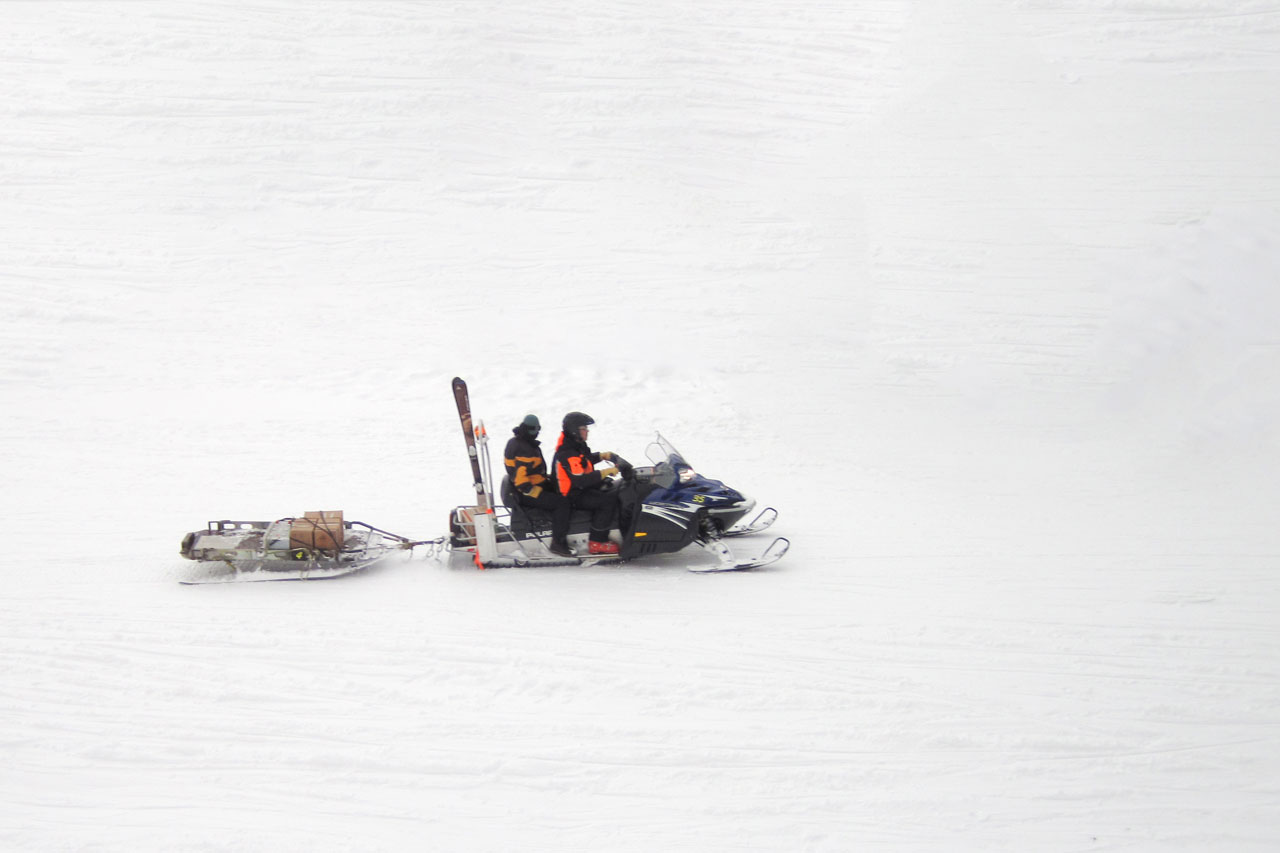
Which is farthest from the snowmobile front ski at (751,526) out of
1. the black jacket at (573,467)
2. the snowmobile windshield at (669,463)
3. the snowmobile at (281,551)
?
the snowmobile at (281,551)

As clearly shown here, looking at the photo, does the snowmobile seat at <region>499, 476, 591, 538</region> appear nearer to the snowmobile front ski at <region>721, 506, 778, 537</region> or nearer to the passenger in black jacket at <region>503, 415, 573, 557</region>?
the passenger in black jacket at <region>503, 415, 573, 557</region>

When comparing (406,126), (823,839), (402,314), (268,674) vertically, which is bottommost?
(823,839)

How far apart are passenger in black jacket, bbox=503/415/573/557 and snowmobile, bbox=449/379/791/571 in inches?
4.1

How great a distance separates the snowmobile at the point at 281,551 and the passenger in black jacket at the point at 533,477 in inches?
59.2

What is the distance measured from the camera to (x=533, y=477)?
29.4 feet

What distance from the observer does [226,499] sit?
432 inches

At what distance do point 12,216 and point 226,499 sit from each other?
9581 millimetres

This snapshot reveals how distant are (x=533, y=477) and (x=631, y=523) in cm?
96

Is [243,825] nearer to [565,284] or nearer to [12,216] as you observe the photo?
[565,284]

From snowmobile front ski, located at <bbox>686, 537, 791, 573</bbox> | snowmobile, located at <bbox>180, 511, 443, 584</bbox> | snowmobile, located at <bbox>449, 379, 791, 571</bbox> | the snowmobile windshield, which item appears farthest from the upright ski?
snowmobile front ski, located at <bbox>686, 537, 791, 573</bbox>

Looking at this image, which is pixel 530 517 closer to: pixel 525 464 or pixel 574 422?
pixel 525 464

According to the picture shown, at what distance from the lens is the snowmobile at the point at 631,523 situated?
30.0ft

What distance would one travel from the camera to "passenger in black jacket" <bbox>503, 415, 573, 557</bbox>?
8883mm

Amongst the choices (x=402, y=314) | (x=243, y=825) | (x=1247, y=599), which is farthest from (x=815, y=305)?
(x=243, y=825)
